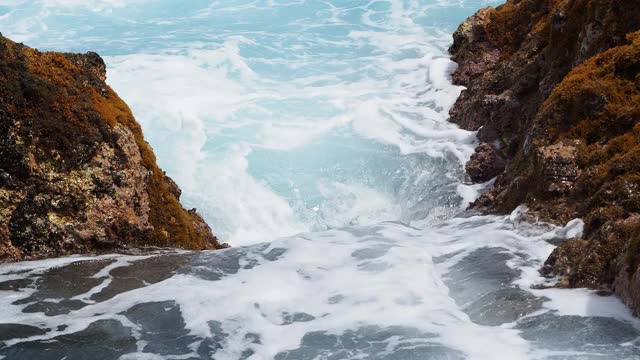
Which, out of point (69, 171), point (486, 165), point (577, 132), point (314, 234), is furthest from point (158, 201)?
point (486, 165)

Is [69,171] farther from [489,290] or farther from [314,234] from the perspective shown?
[489,290]

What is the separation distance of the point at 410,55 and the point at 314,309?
31757 mm

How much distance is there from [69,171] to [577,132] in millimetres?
11116

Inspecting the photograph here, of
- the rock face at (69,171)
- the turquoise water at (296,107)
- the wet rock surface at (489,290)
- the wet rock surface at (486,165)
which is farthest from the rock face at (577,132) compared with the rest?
the rock face at (69,171)

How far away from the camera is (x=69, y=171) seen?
14.0 metres

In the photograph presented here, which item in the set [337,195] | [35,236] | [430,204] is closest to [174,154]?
[337,195]

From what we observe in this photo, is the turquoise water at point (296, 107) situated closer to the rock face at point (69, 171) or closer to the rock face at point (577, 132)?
the rock face at point (577, 132)

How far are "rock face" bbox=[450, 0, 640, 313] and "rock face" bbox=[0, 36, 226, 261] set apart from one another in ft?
27.7

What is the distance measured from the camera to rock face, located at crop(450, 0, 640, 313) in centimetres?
1114

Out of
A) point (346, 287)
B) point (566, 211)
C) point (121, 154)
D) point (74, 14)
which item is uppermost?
point (74, 14)

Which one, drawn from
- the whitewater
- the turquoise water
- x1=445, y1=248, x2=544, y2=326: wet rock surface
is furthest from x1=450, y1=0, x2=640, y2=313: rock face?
the turquoise water

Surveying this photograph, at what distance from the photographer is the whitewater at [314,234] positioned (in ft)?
33.7

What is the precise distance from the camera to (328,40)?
5066 cm

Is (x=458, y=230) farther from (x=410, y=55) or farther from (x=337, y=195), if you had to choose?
(x=410, y=55)
